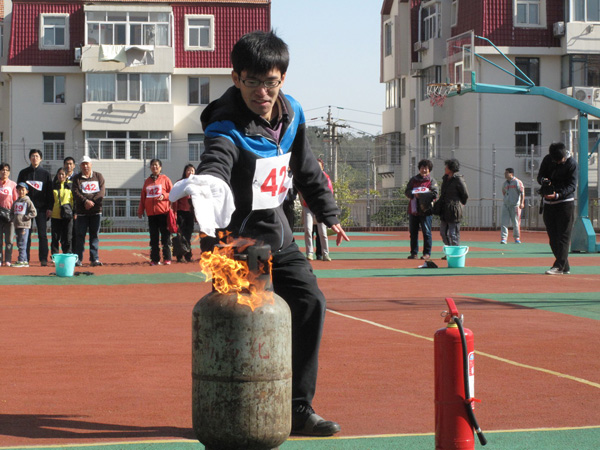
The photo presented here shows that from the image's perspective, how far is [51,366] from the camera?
25.2 ft

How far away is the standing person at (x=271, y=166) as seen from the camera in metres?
5.01

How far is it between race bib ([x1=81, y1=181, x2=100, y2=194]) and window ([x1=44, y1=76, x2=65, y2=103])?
3615cm

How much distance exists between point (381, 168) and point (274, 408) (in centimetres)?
5414

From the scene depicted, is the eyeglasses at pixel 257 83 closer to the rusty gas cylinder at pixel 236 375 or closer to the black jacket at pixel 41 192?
the rusty gas cylinder at pixel 236 375

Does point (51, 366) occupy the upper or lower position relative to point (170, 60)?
lower

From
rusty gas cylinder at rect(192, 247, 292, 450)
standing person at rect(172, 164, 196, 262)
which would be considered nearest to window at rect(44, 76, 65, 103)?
standing person at rect(172, 164, 196, 262)

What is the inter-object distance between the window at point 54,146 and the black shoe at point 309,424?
46.4 m

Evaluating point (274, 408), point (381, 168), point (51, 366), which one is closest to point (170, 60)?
point (381, 168)

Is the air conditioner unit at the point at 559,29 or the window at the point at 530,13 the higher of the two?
the window at the point at 530,13

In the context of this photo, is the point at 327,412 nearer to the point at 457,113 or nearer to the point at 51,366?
the point at 51,366

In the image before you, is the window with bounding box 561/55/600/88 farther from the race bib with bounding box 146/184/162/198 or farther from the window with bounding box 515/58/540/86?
the race bib with bounding box 146/184/162/198

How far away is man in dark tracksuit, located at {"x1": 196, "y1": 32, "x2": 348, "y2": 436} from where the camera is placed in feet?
16.5

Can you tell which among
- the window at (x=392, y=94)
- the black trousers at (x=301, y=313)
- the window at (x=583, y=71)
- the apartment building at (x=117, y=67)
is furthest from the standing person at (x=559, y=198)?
the window at (x=392, y=94)

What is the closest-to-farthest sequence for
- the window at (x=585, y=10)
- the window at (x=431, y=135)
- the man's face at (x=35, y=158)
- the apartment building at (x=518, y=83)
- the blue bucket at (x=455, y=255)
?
the blue bucket at (x=455, y=255)
the man's face at (x=35, y=158)
the apartment building at (x=518, y=83)
the window at (x=585, y=10)
the window at (x=431, y=135)
